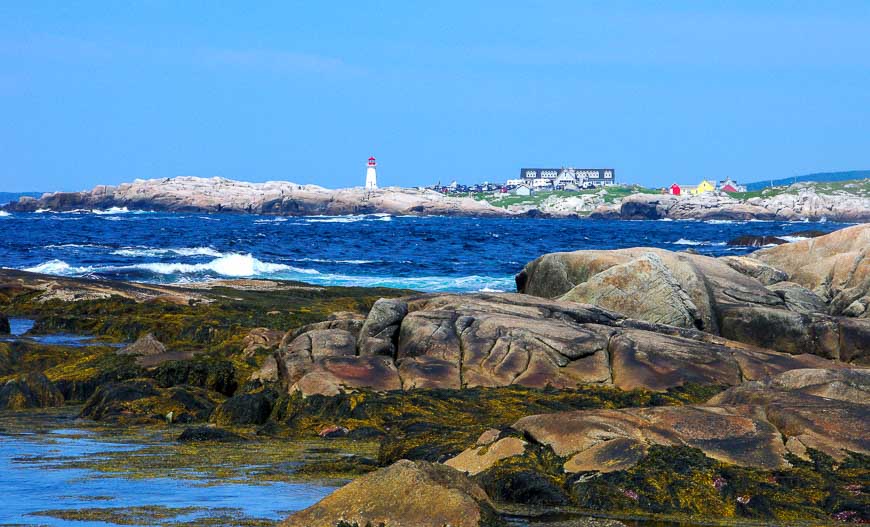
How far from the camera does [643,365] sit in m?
16.5

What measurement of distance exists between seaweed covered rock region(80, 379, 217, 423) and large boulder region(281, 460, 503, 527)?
25.5ft

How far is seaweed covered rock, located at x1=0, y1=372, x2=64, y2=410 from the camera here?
16.8 m

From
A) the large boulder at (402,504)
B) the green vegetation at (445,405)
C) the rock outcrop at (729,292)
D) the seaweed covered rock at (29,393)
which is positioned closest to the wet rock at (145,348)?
the seaweed covered rock at (29,393)

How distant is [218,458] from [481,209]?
181 meters

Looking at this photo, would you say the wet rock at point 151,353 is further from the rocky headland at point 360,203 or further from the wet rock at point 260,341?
the rocky headland at point 360,203

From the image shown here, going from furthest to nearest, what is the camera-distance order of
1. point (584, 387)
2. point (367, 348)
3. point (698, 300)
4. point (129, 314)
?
1. point (129, 314)
2. point (698, 300)
3. point (367, 348)
4. point (584, 387)

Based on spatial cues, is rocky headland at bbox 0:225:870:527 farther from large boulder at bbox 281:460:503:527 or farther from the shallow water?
the shallow water

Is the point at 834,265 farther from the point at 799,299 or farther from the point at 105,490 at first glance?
the point at 105,490

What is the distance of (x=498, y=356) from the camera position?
16594 millimetres

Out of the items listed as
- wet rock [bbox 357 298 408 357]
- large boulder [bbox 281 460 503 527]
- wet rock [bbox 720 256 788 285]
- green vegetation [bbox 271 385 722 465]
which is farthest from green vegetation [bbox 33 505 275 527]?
wet rock [bbox 720 256 788 285]

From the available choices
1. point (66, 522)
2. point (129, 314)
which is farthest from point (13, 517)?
point (129, 314)

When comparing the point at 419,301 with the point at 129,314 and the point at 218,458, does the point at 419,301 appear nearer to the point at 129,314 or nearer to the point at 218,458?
the point at 218,458

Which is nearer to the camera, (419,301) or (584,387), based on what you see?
(584,387)

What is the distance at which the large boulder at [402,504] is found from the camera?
26.6ft
